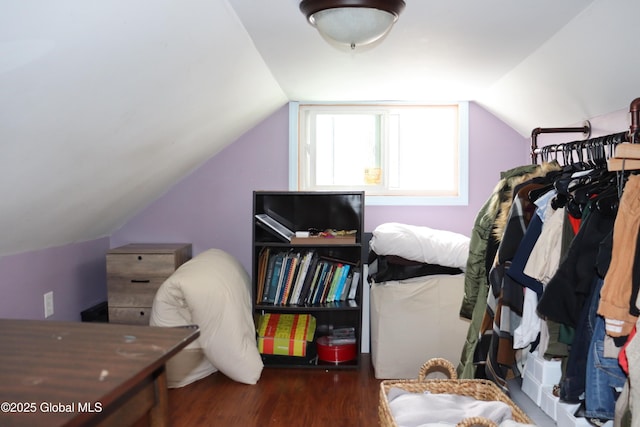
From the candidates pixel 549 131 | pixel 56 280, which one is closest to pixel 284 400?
pixel 56 280

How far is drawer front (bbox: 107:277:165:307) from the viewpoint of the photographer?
3297mm

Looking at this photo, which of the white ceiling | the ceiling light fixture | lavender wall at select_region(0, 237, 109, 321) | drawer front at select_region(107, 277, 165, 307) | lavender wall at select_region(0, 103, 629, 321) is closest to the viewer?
the white ceiling

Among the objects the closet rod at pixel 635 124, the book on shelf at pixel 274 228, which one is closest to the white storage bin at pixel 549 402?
the closet rod at pixel 635 124

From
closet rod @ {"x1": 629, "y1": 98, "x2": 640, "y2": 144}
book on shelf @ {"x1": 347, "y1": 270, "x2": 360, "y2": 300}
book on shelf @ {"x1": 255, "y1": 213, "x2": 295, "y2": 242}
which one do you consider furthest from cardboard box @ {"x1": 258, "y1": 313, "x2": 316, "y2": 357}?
closet rod @ {"x1": 629, "y1": 98, "x2": 640, "y2": 144}

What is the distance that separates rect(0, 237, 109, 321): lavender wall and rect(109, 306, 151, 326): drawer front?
216 millimetres

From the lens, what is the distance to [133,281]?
3.31 m

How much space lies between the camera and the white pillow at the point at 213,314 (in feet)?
9.70

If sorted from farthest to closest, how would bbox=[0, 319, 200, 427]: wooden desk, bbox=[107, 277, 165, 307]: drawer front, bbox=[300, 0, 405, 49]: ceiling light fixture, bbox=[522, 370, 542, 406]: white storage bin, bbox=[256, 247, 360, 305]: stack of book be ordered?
bbox=[256, 247, 360, 305]: stack of book < bbox=[107, 277, 165, 307]: drawer front < bbox=[522, 370, 542, 406]: white storage bin < bbox=[300, 0, 405, 49]: ceiling light fixture < bbox=[0, 319, 200, 427]: wooden desk

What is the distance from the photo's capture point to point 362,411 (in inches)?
109

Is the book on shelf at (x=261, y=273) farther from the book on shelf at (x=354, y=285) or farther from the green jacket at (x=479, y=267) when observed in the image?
the green jacket at (x=479, y=267)

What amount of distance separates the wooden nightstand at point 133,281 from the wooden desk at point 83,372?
199cm

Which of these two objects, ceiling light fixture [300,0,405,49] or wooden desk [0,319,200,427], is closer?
wooden desk [0,319,200,427]

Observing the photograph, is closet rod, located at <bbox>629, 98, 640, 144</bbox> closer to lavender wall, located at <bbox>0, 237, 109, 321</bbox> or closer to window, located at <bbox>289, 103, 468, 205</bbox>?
window, located at <bbox>289, 103, 468, 205</bbox>

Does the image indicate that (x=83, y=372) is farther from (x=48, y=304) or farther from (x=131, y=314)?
(x=131, y=314)
